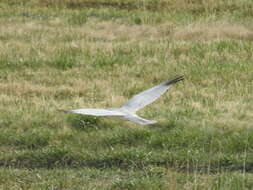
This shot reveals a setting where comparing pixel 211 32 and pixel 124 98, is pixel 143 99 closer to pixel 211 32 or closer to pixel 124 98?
pixel 124 98

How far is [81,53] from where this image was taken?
1239cm

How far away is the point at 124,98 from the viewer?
9570 millimetres

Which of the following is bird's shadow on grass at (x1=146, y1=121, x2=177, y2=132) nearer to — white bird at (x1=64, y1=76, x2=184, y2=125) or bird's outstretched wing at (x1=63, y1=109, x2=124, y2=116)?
white bird at (x1=64, y1=76, x2=184, y2=125)

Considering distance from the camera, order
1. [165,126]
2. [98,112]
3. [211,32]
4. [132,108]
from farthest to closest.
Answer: [211,32] → [165,126] → [132,108] → [98,112]

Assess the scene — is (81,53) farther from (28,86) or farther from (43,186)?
(43,186)

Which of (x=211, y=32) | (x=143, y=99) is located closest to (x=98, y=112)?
(x=143, y=99)

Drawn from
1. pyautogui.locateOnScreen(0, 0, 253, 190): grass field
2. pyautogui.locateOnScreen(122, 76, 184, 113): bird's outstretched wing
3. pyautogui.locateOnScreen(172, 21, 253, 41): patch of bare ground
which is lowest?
pyautogui.locateOnScreen(172, 21, 253, 41): patch of bare ground

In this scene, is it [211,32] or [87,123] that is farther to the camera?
[211,32]

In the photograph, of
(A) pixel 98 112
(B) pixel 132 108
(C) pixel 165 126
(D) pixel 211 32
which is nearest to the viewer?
(A) pixel 98 112

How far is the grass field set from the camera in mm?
A: 7039

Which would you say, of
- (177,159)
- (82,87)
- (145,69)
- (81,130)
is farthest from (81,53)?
(177,159)

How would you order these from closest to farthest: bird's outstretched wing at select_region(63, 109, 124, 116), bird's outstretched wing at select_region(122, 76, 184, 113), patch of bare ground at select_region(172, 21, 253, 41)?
bird's outstretched wing at select_region(63, 109, 124, 116), bird's outstretched wing at select_region(122, 76, 184, 113), patch of bare ground at select_region(172, 21, 253, 41)

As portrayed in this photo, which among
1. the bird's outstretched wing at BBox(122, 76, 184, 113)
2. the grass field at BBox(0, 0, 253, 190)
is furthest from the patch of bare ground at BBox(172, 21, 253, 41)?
the bird's outstretched wing at BBox(122, 76, 184, 113)

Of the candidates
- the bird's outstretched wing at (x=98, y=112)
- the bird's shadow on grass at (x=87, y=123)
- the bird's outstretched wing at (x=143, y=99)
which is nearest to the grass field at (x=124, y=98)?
the bird's shadow on grass at (x=87, y=123)
